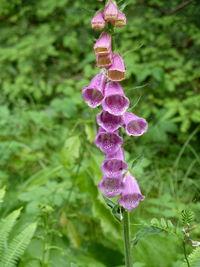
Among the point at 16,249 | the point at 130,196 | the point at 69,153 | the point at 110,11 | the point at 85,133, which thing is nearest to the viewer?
the point at 110,11

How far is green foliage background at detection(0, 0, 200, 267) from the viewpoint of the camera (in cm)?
230

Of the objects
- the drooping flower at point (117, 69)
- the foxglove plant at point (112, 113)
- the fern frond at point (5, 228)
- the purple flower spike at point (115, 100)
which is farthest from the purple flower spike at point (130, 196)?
the fern frond at point (5, 228)

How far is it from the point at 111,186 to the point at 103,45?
539 millimetres

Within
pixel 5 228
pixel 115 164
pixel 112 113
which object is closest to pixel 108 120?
pixel 112 113

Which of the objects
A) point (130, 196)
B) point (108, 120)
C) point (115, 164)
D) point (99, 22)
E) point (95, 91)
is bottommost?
point (130, 196)

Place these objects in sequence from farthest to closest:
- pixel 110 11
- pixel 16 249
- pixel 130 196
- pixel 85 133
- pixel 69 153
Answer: pixel 85 133, pixel 69 153, pixel 16 249, pixel 130 196, pixel 110 11

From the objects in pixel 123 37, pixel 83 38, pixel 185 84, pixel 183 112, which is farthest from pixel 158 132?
pixel 83 38

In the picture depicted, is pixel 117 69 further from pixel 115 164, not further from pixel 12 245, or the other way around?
pixel 12 245

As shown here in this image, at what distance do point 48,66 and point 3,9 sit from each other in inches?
42.3

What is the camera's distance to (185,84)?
4.38m

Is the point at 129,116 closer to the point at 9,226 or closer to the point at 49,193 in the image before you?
the point at 9,226

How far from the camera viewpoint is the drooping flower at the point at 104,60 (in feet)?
4.86

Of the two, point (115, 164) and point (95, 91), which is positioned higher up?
point (95, 91)

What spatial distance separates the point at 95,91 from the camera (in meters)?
1.58
